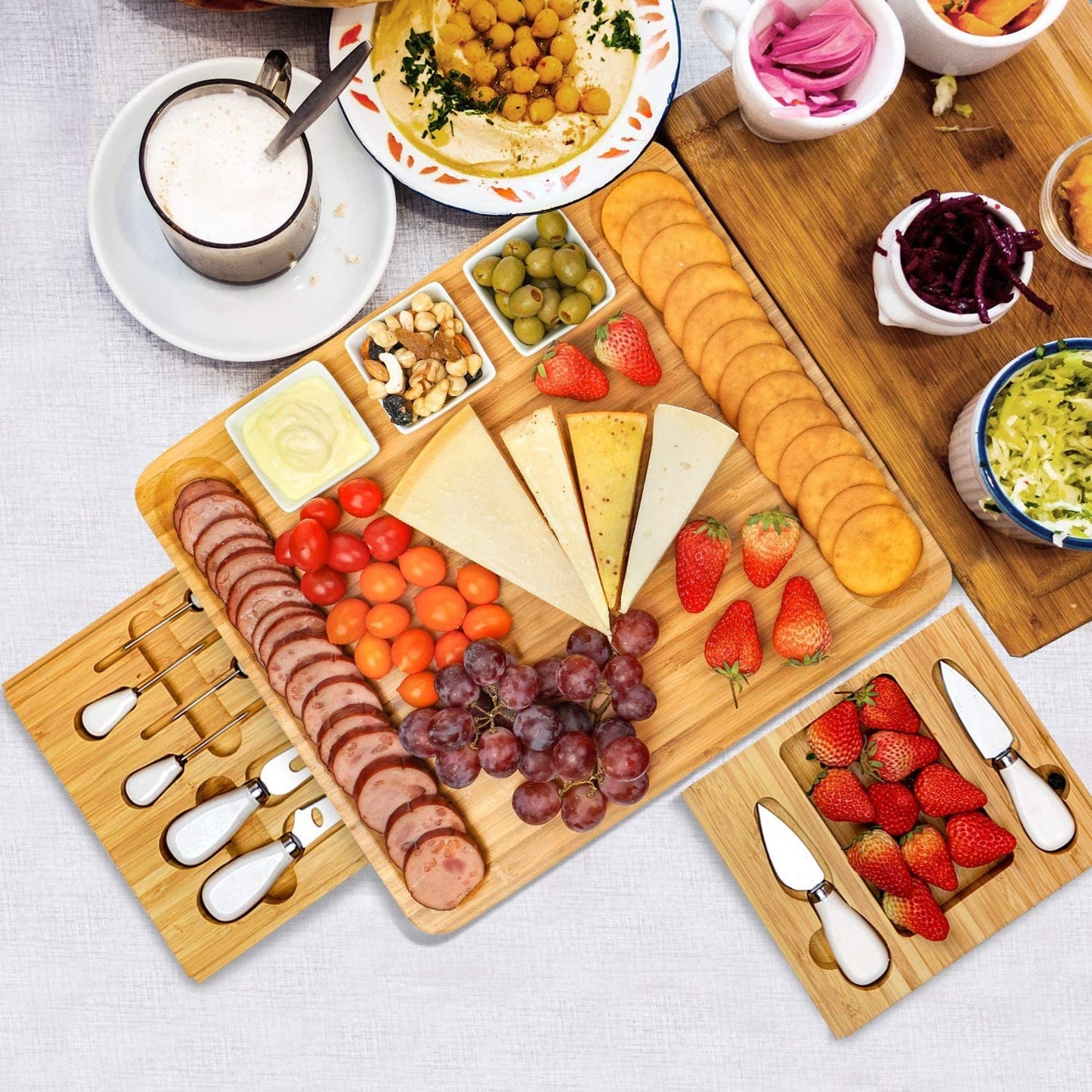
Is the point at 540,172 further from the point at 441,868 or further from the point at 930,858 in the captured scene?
the point at 930,858

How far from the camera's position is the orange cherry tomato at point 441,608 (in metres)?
1.42

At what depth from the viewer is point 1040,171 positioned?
4.67 ft

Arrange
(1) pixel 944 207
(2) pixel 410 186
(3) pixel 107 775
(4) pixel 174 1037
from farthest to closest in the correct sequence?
(4) pixel 174 1037 → (3) pixel 107 775 → (2) pixel 410 186 → (1) pixel 944 207

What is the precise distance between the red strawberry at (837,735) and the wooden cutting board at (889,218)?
250mm

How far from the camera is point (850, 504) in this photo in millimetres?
1371

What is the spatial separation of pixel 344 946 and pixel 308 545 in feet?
2.25

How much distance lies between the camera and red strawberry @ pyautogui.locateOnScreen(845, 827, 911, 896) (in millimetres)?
1452

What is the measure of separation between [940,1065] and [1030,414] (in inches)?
43.1

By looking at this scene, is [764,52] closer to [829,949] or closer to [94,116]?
[94,116]

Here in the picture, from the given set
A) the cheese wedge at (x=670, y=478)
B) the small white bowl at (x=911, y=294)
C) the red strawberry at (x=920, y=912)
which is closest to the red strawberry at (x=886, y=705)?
the red strawberry at (x=920, y=912)

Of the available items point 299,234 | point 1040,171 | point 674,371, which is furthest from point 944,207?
point 299,234

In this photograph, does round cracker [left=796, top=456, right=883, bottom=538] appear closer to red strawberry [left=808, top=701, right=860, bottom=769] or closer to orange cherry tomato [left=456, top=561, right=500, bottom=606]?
red strawberry [left=808, top=701, right=860, bottom=769]

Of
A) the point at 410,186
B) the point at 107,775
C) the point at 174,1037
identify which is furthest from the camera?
the point at 174,1037

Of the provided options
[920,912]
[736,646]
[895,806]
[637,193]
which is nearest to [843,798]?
[895,806]
